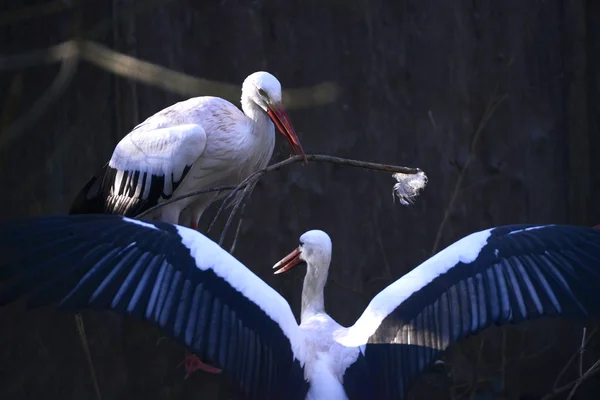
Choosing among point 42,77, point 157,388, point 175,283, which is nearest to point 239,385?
point 175,283

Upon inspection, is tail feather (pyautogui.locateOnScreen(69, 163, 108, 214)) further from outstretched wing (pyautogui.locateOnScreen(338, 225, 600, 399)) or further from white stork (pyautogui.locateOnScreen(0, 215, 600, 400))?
outstretched wing (pyautogui.locateOnScreen(338, 225, 600, 399))

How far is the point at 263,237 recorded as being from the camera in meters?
4.46

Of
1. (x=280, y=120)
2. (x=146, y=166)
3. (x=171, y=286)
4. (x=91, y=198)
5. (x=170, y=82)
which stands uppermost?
(x=170, y=82)

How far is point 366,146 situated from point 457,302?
160cm

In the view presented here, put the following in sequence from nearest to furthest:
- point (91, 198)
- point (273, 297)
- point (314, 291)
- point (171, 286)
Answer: point (171, 286)
point (273, 297)
point (314, 291)
point (91, 198)

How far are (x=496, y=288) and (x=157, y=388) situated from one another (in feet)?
5.76

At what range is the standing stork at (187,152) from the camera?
13.0ft

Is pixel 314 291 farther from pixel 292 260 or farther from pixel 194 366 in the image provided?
pixel 194 366

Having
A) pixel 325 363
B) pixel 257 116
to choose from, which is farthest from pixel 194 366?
pixel 325 363

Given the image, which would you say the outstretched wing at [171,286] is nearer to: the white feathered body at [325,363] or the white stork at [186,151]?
the white feathered body at [325,363]

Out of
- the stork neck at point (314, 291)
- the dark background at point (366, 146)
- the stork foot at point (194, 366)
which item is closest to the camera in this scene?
the stork neck at point (314, 291)

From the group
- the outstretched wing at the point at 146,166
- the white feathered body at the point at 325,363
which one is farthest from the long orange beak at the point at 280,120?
the white feathered body at the point at 325,363

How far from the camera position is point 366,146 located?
4.54m

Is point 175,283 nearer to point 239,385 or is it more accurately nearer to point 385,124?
point 239,385
